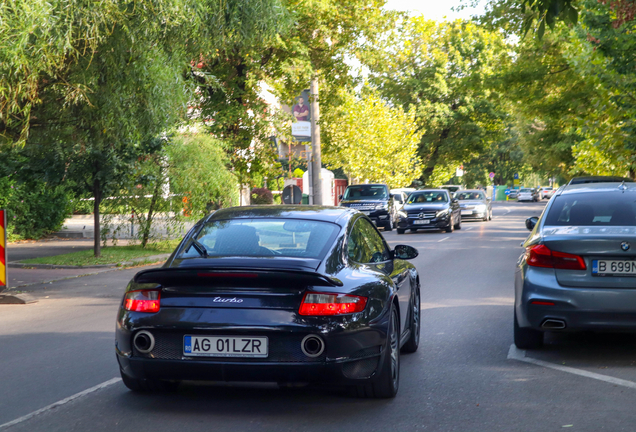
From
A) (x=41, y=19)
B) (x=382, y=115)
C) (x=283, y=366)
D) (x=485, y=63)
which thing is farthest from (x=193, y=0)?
(x=485, y=63)

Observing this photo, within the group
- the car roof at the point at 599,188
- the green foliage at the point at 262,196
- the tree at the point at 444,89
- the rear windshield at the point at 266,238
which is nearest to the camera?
the rear windshield at the point at 266,238

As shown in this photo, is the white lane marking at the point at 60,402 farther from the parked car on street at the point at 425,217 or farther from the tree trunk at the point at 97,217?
the parked car on street at the point at 425,217

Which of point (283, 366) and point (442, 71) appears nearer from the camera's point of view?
point (283, 366)

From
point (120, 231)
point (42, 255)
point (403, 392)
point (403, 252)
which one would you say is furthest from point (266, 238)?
point (120, 231)

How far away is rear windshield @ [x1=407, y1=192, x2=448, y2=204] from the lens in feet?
99.3

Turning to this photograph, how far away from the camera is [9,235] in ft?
82.0

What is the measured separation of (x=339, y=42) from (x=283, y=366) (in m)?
20.9

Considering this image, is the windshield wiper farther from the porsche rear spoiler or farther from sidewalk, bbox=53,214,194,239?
sidewalk, bbox=53,214,194,239

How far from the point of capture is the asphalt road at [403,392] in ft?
16.3

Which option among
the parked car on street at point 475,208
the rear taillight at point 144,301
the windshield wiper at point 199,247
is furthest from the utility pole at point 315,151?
the rear taillight at point 144,301

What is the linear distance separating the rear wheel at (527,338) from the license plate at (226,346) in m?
3.18

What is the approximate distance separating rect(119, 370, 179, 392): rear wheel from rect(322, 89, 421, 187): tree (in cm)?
4362

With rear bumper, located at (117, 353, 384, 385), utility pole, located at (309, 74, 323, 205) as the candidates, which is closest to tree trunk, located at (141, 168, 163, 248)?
utility pole, located at (309, 74, 323, 205)

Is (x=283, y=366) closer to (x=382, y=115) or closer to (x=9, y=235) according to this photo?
(x=9, y=235)
